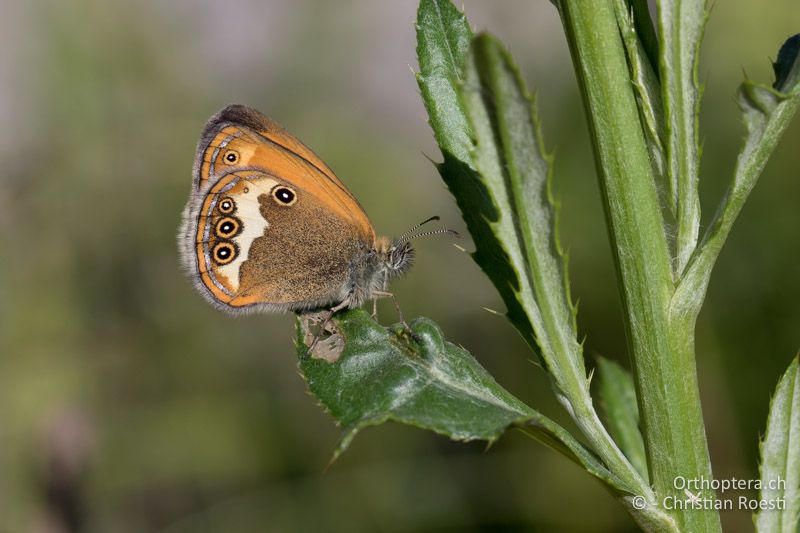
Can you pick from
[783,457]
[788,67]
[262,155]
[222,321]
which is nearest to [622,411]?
[783,457]

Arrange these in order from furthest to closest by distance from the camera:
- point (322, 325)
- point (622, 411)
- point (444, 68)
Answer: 1. point (322, 325)
2. point (622, 411)
3. point (444, 68)

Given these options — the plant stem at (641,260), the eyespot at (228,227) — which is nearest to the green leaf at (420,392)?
the plant stem at (641,260)

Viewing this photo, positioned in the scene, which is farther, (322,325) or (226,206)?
(226,206)

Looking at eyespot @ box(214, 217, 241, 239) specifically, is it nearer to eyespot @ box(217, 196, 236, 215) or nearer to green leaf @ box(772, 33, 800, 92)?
eyespot @ box(217, 196, 236, 215)

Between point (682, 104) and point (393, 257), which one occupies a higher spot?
point (682, 104)

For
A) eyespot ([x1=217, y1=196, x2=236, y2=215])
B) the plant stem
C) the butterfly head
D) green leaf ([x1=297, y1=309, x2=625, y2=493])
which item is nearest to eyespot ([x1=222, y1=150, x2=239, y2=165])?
eyespot ([x1=217, y1=196, x2=236, y2=215])

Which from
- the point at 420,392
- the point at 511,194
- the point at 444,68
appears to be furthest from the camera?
the point at 444,68

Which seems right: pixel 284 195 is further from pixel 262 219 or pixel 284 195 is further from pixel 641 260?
pixel 641 260
